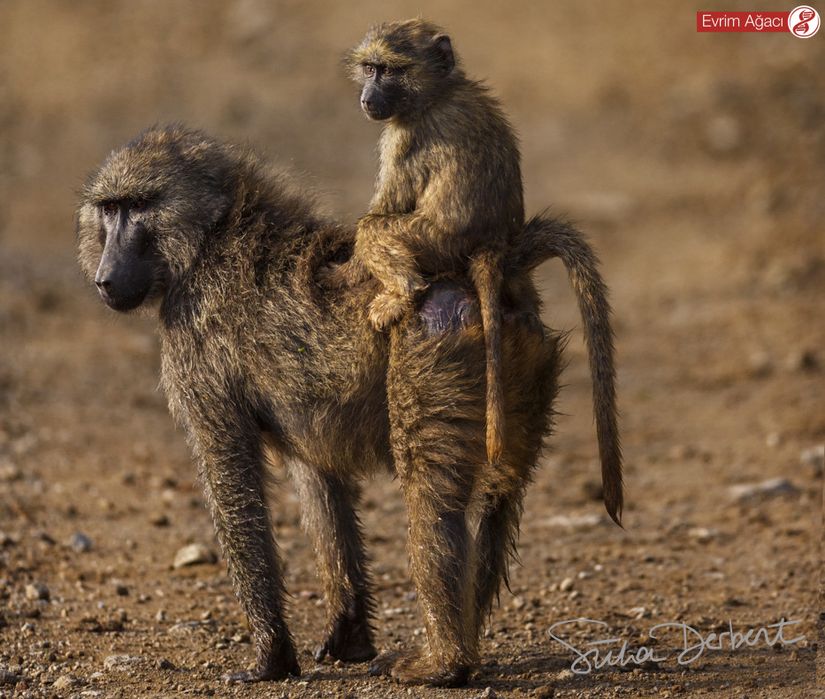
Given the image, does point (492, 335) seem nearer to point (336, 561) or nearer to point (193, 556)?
point (336, 561)

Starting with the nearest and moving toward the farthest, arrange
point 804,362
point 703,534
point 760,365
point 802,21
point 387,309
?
point 387,309 < point 703,534 < point 802,21 < point 804,362 < point 760,365

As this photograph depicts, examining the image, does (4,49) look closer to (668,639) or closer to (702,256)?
(702,256)

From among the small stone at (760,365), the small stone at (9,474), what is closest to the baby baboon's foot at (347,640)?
the small stone at (9,474)

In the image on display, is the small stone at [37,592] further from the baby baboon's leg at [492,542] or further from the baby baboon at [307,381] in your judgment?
the baby baboon's leg at [492,542]

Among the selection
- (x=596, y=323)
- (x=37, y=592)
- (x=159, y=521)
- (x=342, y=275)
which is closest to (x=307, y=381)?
(x=342, y=275)

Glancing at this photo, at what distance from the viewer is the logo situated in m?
8.33

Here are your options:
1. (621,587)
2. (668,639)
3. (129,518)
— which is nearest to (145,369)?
(129,518)

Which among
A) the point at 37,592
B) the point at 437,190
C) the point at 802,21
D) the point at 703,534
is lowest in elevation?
the point at 703,534

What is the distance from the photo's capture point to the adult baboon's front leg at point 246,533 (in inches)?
196

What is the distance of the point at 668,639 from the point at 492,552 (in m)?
0.95

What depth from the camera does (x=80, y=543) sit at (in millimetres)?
6711

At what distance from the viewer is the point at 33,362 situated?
9.73 metres

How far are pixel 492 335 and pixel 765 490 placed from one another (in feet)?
11.1

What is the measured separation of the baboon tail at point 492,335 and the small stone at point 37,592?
7.76 ft
